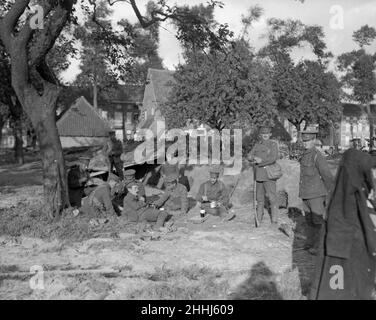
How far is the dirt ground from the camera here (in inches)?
209

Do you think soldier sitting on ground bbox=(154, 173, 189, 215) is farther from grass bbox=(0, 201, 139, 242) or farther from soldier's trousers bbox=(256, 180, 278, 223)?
soldier's trousers bbox=(256, 180, 278, 223)

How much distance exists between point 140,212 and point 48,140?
8.28 feet

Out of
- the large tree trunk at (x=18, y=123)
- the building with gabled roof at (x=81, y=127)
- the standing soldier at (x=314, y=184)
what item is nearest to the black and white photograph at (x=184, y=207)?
the standing soldier at (x=314, y=184)

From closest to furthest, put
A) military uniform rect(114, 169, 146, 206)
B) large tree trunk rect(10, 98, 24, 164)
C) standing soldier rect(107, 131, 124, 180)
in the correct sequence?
military uniform rect(114, 169, 146, 206) < standing soldier rect(107, 131, 124, 180) < large tree trunk rect(10, 98, 24, 164)

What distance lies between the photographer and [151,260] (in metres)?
6.66

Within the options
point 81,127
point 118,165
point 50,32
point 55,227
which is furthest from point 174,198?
point 81,127

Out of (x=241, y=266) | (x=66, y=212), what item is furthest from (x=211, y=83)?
(x=241, y=266)

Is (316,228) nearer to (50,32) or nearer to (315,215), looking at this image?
(315,215)

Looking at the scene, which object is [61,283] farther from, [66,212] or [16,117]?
[16,117]

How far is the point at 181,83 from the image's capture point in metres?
21.8

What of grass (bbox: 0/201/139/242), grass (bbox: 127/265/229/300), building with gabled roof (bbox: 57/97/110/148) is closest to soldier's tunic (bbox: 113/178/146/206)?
grass (bbox: 0/201/139/242)

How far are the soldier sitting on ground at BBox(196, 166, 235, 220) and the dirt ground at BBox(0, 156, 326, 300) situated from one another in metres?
0.31

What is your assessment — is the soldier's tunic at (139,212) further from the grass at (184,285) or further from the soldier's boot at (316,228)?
the soldier's boot at (316,228)

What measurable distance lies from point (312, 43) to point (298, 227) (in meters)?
42.1
